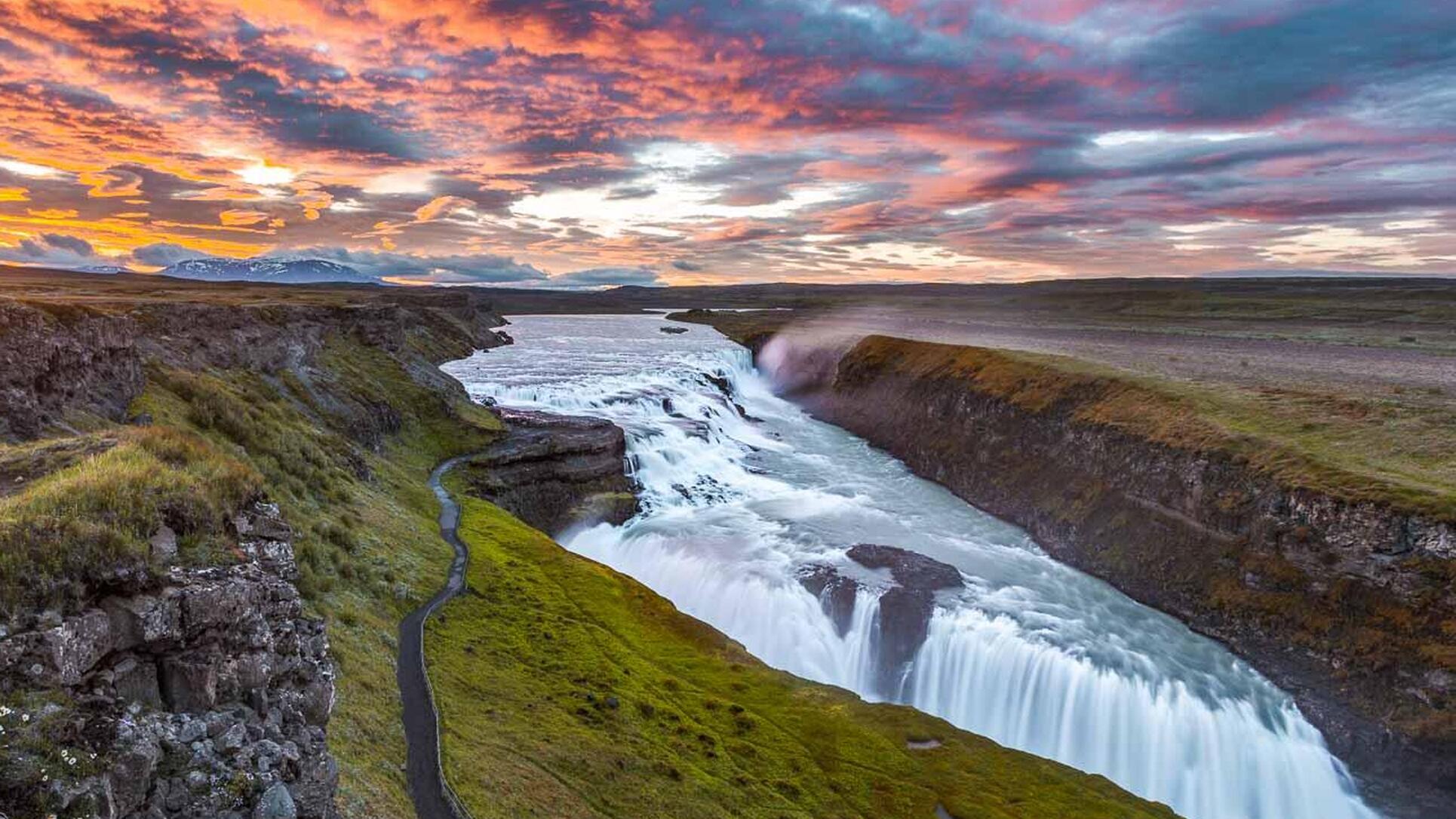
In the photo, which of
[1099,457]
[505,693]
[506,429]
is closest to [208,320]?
[506,429]

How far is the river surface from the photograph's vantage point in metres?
30.3

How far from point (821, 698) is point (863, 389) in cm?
6886

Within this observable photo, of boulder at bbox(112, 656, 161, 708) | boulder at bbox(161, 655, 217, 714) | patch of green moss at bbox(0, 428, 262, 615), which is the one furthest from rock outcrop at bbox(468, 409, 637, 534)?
boulder at bbox(112, 656, 161, 708)

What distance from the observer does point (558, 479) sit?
188 feet

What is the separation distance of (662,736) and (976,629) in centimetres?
2006

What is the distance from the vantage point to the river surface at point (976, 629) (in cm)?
3034

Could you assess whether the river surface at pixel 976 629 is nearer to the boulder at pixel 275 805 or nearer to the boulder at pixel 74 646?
the boulder at pixel 275 805

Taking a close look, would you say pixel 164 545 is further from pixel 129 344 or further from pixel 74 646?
pixel 129 344

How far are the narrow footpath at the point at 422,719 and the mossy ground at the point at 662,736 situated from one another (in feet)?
1.32

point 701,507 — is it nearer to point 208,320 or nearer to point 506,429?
point 506,429

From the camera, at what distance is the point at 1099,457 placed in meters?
51.4

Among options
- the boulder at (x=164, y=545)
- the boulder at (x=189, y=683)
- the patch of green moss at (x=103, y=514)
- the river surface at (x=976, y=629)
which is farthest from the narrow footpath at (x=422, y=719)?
the river surface at (x=976, y=629)

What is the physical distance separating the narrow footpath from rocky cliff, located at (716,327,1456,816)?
1394 inches

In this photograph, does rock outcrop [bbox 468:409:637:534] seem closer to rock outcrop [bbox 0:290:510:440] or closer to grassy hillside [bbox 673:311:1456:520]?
rock outcrop [bbox 0:290:510:440]
